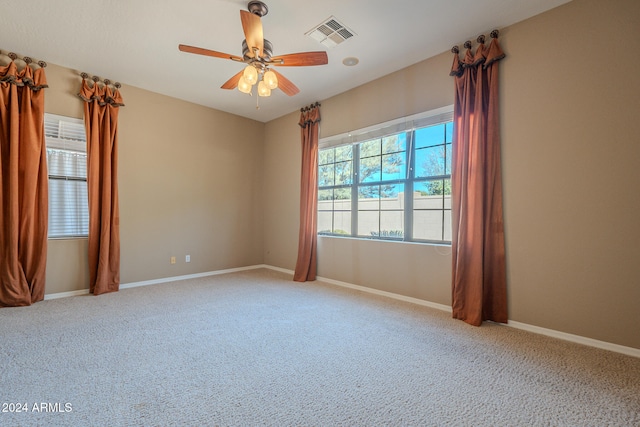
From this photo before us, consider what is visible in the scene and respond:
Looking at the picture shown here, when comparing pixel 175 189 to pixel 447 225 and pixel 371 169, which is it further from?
pixel 447 225

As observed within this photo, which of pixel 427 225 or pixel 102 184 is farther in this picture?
pixel 102 184

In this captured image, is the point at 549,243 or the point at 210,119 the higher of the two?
the point at 210,119

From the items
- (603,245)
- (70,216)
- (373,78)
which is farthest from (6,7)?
(603,245)

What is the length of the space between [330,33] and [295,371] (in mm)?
3063

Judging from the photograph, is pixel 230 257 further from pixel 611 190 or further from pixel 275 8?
pixel 611 190

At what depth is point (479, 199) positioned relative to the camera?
275 centimetres

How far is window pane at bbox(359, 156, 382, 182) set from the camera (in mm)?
3844

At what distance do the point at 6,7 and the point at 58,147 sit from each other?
1.56 m

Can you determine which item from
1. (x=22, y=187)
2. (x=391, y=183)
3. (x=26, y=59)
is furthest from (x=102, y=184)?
(x=391, y=183)

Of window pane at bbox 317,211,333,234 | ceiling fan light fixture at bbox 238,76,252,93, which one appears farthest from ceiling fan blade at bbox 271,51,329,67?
window pane at bbox 317,211,333,234

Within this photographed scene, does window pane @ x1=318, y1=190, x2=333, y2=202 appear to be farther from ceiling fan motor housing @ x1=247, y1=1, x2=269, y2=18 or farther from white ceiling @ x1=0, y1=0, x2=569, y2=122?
ceiling fan motor housing @ x1=247, y1=1, x2=269, y2=18

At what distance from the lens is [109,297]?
3.51m

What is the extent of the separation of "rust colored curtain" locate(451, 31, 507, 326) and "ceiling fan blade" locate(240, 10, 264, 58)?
2142 mm

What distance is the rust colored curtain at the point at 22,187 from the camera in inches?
121
